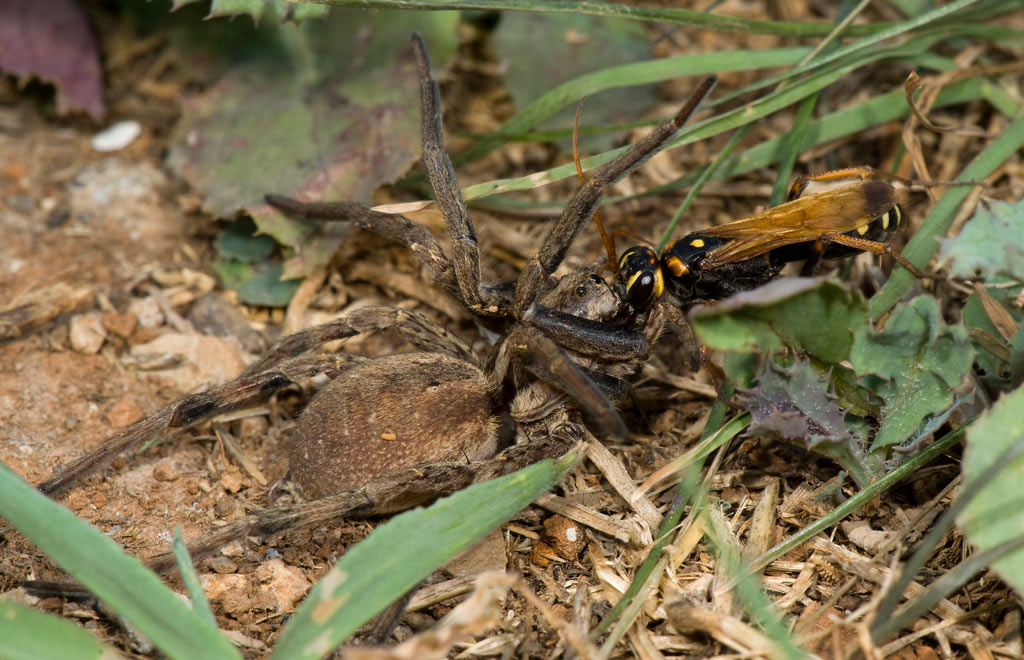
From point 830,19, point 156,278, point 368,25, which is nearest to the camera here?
point 156,278

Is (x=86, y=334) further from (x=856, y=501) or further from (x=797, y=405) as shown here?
(x=856, y=501)

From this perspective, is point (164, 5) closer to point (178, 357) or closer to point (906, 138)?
point (178, 357)

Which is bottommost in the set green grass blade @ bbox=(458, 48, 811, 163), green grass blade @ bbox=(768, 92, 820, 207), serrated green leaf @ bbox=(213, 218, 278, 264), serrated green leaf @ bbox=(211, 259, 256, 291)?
serrated green leaf @ bbox=(211, 259, 256, 291)

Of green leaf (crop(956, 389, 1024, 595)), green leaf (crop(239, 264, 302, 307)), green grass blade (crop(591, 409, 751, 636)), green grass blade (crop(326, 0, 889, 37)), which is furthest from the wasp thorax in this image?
green leaf (crop(239, 264, 302, 307))

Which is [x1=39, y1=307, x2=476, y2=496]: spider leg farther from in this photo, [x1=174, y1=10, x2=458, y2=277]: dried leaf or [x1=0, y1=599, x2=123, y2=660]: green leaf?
[x1=0, y1=599, x2=123, y2=660]: green leaf

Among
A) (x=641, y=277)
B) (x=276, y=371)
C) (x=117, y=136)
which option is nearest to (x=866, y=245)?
(x=641, y=277)

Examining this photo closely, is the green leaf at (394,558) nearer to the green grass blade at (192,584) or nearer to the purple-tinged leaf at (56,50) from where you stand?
the green grass blade at (192,584)


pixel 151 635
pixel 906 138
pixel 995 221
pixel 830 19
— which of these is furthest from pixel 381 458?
pixel 830 19
